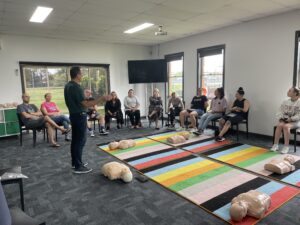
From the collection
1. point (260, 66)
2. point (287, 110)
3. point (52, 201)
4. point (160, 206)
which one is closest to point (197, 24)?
point (260, 66)

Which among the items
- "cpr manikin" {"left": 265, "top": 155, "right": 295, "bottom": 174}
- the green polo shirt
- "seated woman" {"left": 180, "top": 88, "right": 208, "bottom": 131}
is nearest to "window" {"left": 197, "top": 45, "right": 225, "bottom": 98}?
"seated woman" {"left": 180, "top": 88, "right": 208, "bottom": 131}

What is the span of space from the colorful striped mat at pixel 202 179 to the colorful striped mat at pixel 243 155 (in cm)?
21

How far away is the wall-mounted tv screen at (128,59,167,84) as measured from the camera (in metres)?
6.85

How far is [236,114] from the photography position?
4.86 m

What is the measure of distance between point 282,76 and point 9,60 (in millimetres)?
6330

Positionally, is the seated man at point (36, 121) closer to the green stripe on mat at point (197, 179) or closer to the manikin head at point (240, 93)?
the green stripe on mat at point (197, 179)

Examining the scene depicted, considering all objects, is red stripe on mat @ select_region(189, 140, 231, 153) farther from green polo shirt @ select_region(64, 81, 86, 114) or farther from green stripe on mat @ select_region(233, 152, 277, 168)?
green polo shirt @ select_region(64, 81, 86, 114)

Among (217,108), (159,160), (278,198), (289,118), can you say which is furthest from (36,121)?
(289,118)

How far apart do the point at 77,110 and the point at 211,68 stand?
417 cm

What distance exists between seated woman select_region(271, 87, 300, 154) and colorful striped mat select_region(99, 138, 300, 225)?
1.40 meters

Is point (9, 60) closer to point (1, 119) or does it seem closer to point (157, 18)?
point (1, 119)

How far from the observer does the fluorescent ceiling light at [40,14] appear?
12.7 feet

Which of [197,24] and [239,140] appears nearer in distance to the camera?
[239,140]

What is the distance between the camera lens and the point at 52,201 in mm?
2512
